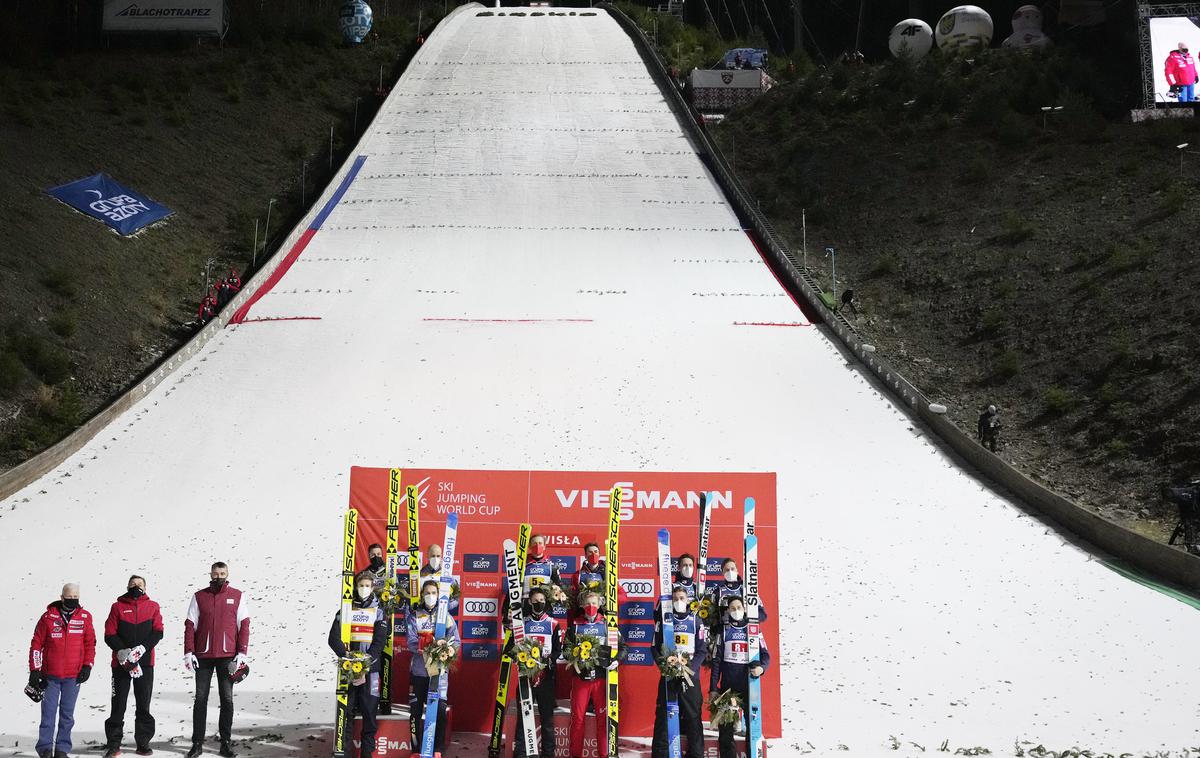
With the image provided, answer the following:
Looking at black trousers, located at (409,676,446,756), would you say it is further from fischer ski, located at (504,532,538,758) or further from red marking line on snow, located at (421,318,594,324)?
red marking line on snow, located at (421,318,594,324)

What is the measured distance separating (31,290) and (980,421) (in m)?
15.9

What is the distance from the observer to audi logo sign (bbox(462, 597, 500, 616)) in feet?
29.3

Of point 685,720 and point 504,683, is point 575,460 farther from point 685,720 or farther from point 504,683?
point 685,720

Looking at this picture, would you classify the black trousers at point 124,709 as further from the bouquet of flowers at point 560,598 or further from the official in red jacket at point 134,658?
the bouquet of flowers at point 560,598

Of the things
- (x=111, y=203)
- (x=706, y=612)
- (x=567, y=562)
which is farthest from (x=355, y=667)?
(x=111, y=203)

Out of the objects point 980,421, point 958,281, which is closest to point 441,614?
point 980,421

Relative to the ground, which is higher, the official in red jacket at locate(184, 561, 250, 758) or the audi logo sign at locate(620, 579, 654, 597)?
the audi logo sign at locate(620, 579, 654, 597)

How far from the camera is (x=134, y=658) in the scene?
829 cm

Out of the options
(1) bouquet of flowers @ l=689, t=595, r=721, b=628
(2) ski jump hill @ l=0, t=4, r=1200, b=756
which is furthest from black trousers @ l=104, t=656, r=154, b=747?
(1) bouquet of flowers @ l=689, t=595, r=721, b=628

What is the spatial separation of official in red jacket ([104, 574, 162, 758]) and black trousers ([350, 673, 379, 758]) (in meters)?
1.35

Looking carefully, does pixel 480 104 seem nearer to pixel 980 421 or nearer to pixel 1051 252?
pixel 1051 252

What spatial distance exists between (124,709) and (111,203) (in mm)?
20685

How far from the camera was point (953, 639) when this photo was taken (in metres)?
11.2

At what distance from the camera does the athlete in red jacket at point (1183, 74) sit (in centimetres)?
3039
